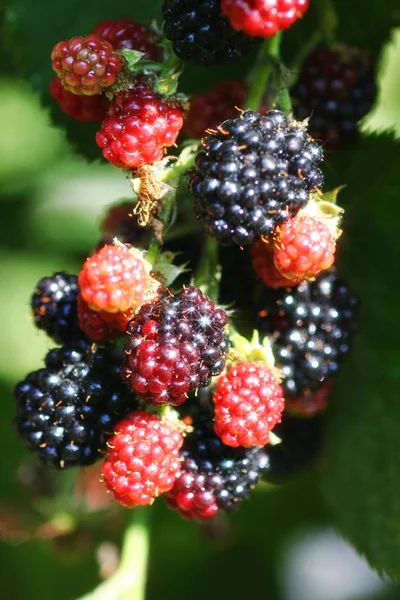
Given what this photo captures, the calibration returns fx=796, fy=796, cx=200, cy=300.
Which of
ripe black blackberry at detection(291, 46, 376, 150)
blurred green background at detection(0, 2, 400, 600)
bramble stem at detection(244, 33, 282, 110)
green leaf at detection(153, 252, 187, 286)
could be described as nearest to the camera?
green leaf at detection(153, 252, 187, 286)

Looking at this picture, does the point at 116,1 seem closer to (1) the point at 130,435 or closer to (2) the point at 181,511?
(1) the point at 130,435

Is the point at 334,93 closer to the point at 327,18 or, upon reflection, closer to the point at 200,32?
the point at 327,18

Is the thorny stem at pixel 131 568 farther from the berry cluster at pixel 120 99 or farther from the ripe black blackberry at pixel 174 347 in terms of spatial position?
the berry cluster at pixel 120 99

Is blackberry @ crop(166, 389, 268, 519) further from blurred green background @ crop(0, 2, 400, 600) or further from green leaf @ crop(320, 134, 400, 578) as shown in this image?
blurred green background @ crop(0, 2, 400, 600)

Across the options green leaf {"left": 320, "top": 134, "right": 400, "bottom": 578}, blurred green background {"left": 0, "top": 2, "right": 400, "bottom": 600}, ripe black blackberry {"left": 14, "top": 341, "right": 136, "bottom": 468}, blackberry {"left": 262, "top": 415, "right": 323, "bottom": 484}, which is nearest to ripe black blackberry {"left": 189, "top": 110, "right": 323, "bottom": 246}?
ripe black blackberry {"left": 14, "top": 341, "right": 136, "bottom": 468}

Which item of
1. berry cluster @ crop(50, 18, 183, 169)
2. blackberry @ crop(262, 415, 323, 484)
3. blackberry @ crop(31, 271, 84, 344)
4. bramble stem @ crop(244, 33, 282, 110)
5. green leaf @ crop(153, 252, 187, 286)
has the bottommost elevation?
blackberry @ crop(262, 415, 323, 484)

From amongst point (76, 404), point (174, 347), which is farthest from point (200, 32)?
point (76, 404)

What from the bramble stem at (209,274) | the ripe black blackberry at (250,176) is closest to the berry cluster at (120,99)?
the ripe black blackberry at (250,176)
